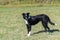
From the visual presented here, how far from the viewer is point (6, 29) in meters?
12.6

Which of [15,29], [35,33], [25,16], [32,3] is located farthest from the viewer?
[32,3]

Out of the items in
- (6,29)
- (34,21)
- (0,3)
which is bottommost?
(0,3)

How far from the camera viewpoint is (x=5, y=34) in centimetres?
1135

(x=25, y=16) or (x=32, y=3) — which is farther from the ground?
(x=25, y=16)

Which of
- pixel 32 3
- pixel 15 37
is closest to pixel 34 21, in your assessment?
pixel 15 37

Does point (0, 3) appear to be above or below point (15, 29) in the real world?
below

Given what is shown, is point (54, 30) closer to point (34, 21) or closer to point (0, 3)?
point (34, 21)

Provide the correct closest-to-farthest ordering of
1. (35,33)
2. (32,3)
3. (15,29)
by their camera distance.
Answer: (35,33) < (15,29) < (32,3)

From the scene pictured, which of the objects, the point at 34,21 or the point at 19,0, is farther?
the point at 19,0

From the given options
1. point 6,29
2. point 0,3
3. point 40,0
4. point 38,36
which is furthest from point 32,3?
point 38,36

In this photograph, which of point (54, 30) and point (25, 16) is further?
point (54, 30)

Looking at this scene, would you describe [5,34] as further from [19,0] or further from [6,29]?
[19,0]

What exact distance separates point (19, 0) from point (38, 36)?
20.7 m

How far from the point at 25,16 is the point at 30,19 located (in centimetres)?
44
